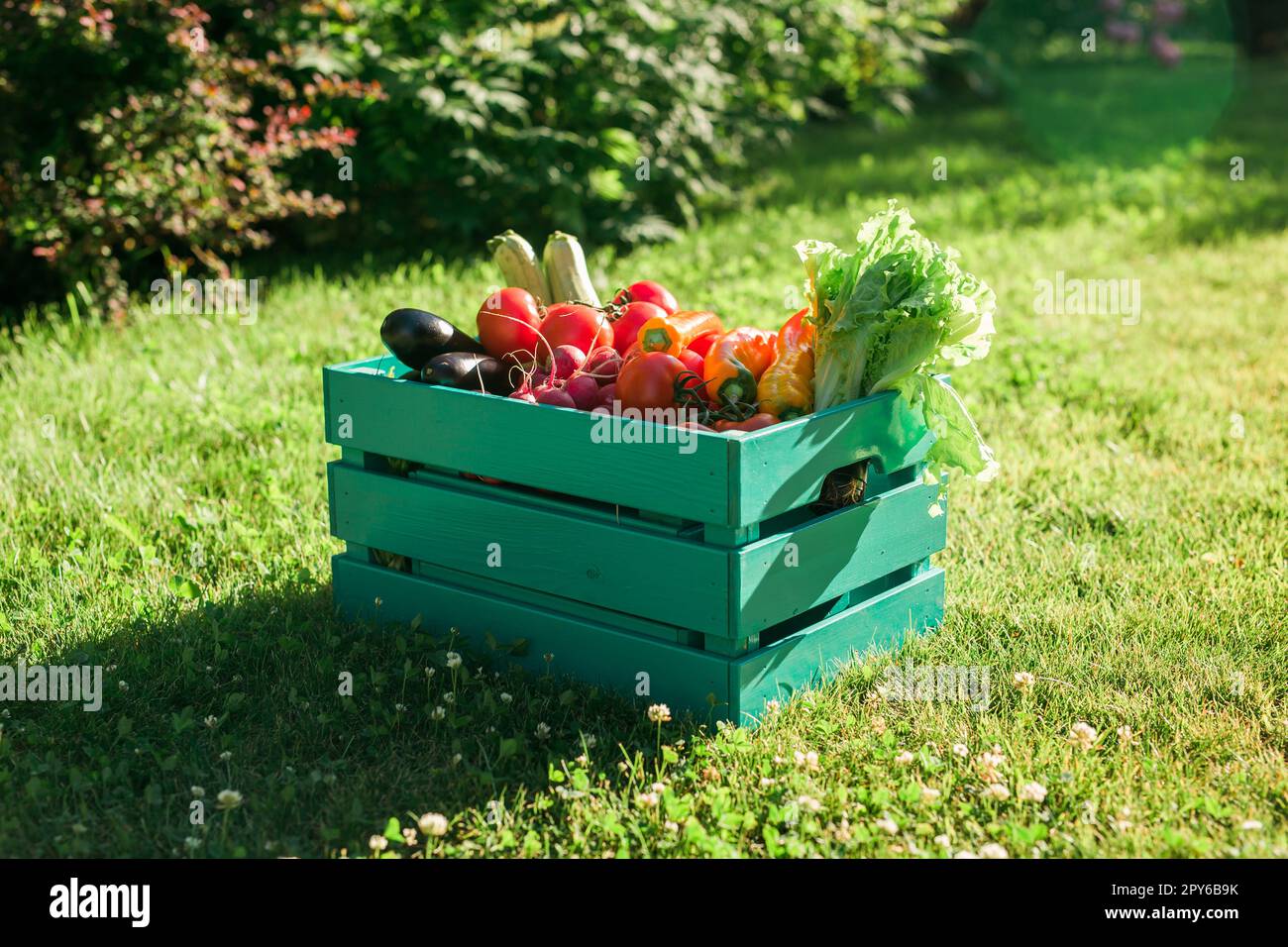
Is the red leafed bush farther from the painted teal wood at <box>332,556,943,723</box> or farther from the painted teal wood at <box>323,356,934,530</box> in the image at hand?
the painted teal wood at <box>332,556,943,723</box>

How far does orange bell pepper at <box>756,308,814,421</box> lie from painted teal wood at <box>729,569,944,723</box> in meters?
0.55

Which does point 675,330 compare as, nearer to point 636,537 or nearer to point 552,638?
point 636,537

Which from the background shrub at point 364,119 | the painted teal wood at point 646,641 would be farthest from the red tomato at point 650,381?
the background shrub at point 364,119

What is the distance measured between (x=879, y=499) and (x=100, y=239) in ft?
15.5

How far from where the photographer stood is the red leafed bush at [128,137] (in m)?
6.53

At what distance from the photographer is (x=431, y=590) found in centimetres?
379

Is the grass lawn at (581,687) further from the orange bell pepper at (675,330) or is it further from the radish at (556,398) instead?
the orange bell pepper at (675,330)

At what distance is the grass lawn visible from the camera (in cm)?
297

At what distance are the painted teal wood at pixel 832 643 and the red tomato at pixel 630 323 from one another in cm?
99

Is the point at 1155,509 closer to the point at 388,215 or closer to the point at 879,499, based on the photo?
the point at 879,499

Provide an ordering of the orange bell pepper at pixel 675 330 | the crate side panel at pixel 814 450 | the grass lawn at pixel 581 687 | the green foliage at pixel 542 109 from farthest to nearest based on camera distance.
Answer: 1. the green foliage at pixel 542 109
2. the orange bell pepper at pixel 675 330
3. the crate side panel at pixel 814 450
4. the grass lawn at pixel 581 687

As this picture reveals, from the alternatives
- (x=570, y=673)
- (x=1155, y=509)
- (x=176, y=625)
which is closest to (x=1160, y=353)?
(x=1155, y=509)

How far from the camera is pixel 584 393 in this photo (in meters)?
3.57

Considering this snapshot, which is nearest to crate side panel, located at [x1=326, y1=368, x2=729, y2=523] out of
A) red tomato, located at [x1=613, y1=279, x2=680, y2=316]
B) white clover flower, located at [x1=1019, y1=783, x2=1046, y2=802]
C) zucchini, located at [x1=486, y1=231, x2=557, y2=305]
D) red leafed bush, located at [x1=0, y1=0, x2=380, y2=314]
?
zucchini, located at [x1=486, y1=231, x2=557, y2=305]
